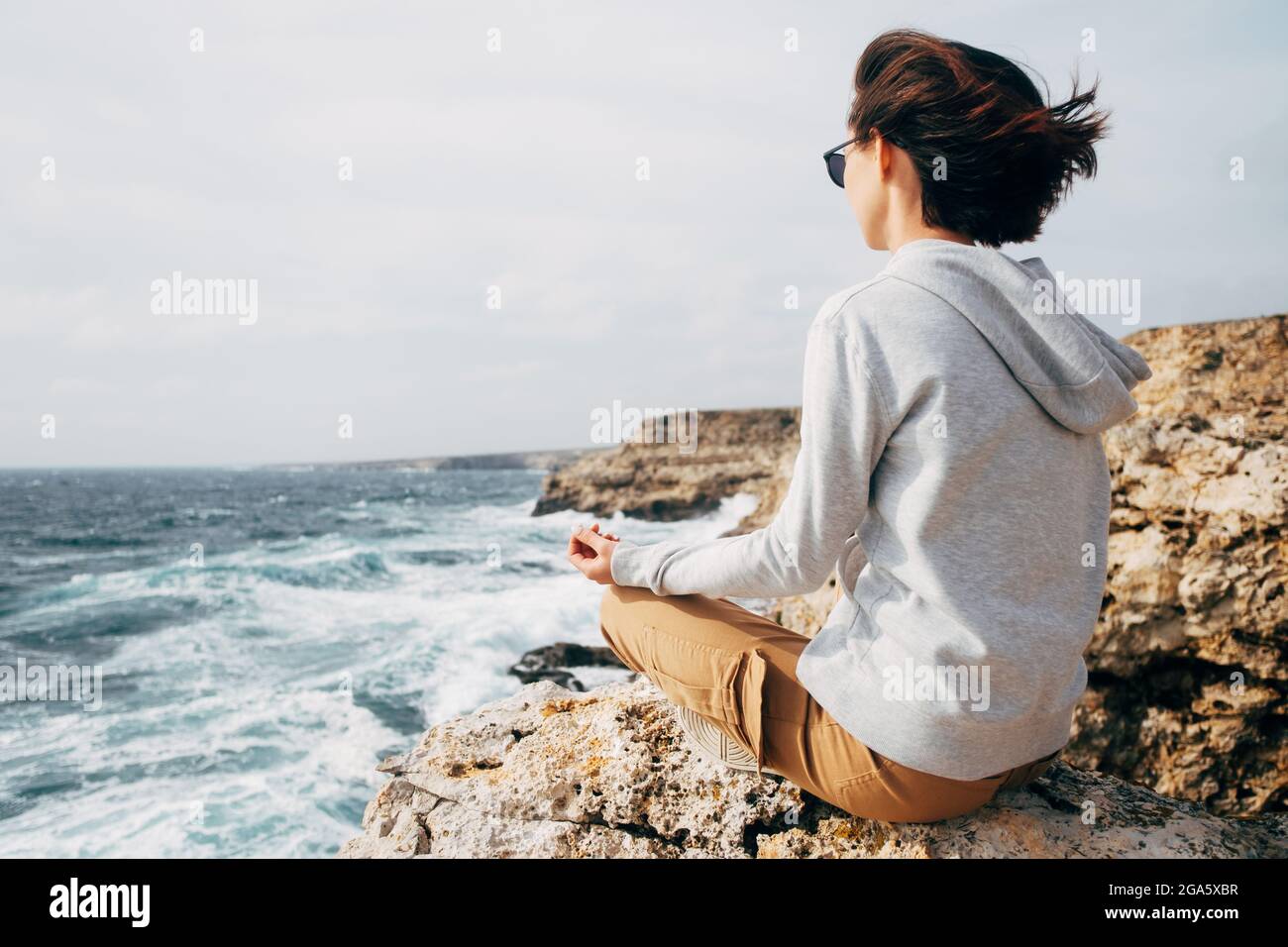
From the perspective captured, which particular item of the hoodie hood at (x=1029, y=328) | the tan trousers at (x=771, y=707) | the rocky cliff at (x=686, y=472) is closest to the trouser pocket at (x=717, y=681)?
the tan trousers at (x=771, y=707)

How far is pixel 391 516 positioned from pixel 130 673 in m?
31.1

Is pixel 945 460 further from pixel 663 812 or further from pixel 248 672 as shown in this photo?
pixel 248 672

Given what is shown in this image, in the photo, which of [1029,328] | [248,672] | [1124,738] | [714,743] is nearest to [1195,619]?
[1124,738]

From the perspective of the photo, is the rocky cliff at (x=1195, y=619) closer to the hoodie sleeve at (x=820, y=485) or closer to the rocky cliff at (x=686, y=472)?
the hoodie sleeve at (x=820, y=485)

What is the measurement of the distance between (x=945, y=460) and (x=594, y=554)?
1.27 m

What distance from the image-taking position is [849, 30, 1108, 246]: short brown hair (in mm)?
1837

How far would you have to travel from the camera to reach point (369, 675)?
12008 millimetres

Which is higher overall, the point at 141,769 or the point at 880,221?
the point at 880,221

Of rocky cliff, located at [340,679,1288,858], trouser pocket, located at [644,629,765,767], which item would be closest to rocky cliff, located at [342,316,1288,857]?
rocky cliff, located at [340,679,1288,858]

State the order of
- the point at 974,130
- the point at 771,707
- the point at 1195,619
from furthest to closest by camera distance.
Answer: the point at 1195,619
the point at 771,707
the point at 974,130

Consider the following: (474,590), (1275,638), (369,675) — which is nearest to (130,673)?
(369,675)

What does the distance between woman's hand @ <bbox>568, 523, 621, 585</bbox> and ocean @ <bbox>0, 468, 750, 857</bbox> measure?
6.12 m

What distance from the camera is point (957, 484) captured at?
1744mm
